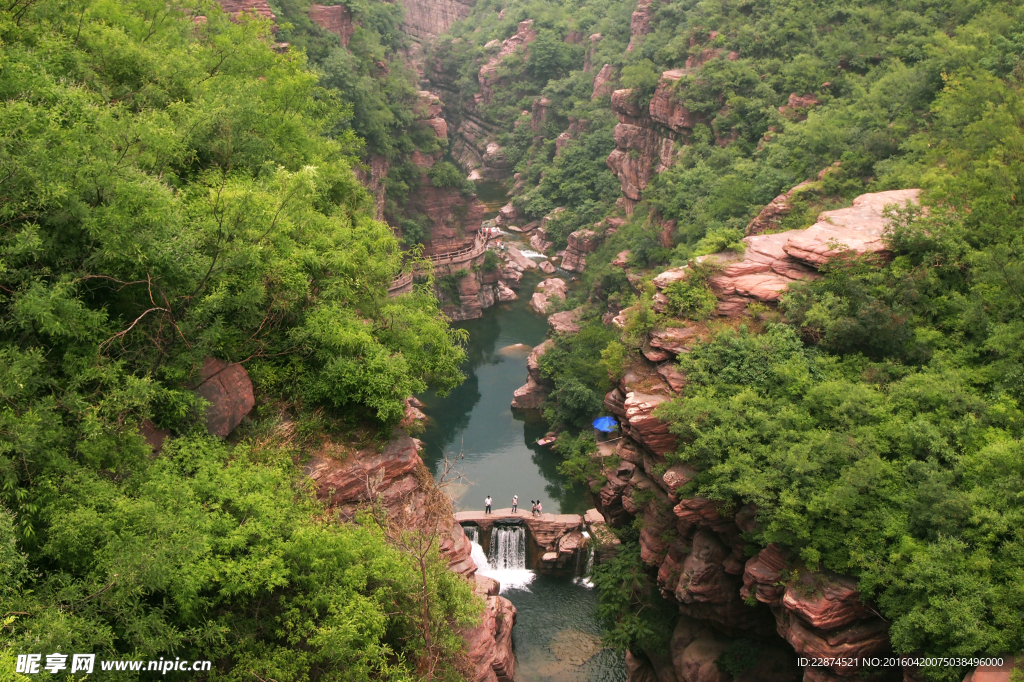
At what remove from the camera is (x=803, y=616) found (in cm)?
1375

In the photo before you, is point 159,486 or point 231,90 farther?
point 231,90

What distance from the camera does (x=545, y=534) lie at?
26469 mm

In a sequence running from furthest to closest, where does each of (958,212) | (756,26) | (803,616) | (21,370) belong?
(756,26) → (958,212) → (803,616) → (21,370)

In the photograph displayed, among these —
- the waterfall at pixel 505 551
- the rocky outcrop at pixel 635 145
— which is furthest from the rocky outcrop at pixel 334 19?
the waterfall at pixel 505 551

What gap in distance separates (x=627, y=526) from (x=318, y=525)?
1286 centimetres

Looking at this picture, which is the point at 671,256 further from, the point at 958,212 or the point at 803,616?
the point at 803,616

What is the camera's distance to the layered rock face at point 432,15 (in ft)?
291

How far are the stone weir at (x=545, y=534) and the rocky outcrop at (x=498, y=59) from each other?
5630 centimetres

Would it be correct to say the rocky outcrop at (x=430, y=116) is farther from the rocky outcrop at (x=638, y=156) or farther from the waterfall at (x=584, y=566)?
the waterfall at (x=584, y=566)

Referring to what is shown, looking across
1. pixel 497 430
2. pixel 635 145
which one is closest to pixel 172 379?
pixel 497 430

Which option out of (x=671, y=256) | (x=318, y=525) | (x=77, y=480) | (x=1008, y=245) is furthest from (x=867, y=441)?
(x=671, y=256)

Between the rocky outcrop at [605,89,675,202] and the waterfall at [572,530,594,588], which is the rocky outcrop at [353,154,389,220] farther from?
the waterfall at [572,530,594,588]

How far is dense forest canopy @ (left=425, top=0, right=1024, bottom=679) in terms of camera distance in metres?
12.6

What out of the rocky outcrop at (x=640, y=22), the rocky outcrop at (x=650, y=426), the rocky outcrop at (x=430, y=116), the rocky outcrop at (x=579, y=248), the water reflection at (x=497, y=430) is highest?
the rocky outcrop at (x=640, y=22)
